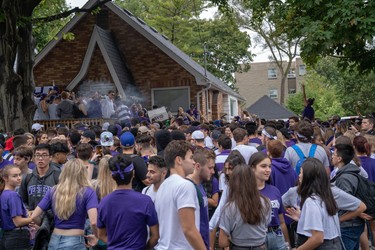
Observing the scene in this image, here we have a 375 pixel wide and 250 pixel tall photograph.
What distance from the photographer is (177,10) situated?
39.2 metres

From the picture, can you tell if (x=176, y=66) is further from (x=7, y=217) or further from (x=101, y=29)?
(x=7, y=217)

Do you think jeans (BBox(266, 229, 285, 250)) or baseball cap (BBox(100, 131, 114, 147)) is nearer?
jeans (BBox(266, 229, 285, 250))

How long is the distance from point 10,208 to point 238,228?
2.46 metres

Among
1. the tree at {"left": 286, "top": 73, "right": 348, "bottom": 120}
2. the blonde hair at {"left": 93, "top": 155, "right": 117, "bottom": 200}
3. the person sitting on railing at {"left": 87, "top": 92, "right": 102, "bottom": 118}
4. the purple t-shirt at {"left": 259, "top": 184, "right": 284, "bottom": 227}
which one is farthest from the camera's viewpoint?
the tree at {"left": 286, "top": 73, "right": 348, "bottom": 120}

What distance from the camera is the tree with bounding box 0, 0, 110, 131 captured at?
15141 mm

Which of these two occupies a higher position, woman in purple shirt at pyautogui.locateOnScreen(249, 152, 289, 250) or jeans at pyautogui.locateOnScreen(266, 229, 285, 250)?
woman in purple shirt at pyautogui.locateOnScreen(249, 152, 289, 250)

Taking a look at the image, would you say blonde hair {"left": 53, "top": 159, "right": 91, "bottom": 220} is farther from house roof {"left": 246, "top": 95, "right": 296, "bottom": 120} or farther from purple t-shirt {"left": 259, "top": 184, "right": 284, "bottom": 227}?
house roof {"left": 246, "top": 95, "right": 296, "bottom": 120}

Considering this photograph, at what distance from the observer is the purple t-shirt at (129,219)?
15.1 feet

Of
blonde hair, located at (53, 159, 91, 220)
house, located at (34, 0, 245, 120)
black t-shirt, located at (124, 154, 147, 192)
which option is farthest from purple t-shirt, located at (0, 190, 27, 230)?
house, located at (34, 0, 245, 120)

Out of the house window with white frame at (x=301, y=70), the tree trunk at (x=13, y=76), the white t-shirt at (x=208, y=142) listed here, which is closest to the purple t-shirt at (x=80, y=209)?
the white t-shirt at (x=208, y=142)

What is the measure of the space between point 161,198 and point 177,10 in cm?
3579

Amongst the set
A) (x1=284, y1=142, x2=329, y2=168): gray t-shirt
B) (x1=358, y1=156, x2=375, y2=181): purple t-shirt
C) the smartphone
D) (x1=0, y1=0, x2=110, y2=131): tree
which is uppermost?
(x1=0, y1=0, x2=110, y2=131): tree

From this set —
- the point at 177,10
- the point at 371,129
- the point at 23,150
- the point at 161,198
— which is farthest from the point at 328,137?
the point at 177,10

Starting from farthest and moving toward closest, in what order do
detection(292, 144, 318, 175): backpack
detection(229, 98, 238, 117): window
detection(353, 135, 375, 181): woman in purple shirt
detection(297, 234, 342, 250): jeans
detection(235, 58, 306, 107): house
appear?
detection(235, 58, 306, 107): house < detection(229, 98, 238, 117): window < detection(292, 144, 318, 175): backpack < detection(353, 135, 375, 181): woman in purple shirt < detection(297, 234, 342, 250): jeans
